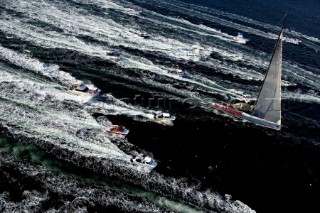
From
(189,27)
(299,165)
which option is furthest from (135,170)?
(189,27)

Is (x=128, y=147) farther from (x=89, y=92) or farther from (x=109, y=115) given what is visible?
(x=89, y=92)

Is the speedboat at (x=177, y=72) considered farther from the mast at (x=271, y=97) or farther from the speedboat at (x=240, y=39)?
the speedboat at (x=240, y=39)

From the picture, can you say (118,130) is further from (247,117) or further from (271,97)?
(271,97)

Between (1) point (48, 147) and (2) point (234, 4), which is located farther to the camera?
(2) point (234, 4)

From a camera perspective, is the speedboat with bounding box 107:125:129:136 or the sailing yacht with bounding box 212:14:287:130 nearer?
the speedboat with bounding box 107:125:129:136

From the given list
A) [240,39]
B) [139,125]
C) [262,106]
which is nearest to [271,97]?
[262,106]

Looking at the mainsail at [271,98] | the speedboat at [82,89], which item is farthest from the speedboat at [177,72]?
the speedboat at [82,89]

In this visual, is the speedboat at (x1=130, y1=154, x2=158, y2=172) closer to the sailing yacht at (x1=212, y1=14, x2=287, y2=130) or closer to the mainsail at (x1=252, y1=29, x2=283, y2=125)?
the sailing yacht at (x1=212, y1=14, x2=287, y2=130)

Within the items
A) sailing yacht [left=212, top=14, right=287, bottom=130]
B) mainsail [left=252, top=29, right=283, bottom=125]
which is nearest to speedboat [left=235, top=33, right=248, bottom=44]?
sailing yacht [left=212, top=14, right=287, bottom=130]
